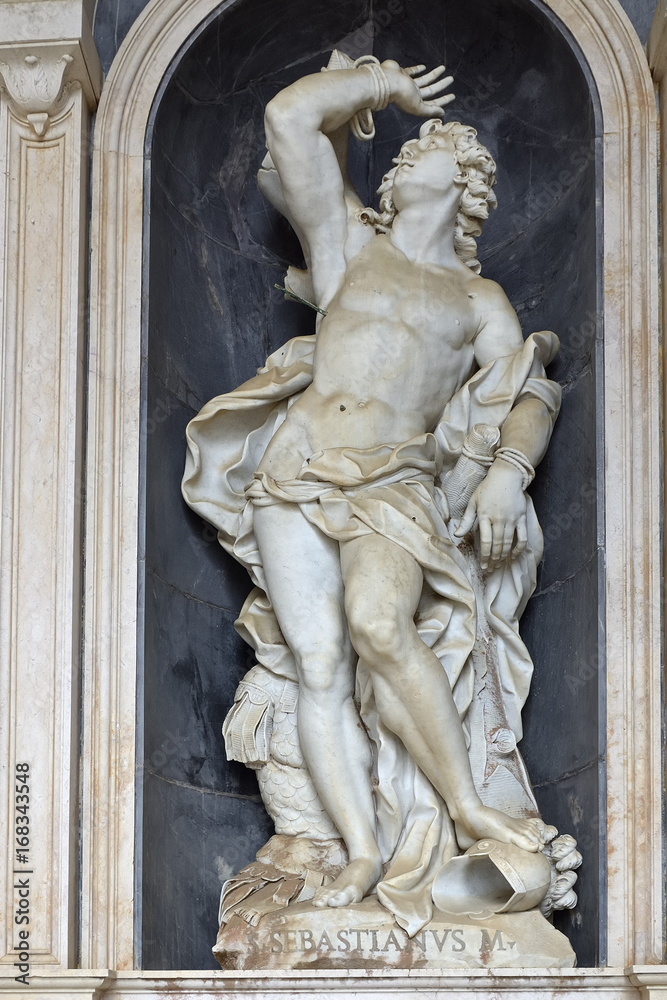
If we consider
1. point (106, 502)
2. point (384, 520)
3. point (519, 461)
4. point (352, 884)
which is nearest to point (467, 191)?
point (519, 461)

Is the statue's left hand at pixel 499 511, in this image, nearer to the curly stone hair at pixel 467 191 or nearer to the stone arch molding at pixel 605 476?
the stone arch molding at pixel 605 476

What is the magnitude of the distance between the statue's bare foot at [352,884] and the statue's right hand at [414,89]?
2.56m

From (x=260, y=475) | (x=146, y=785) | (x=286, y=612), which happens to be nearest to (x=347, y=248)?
(x=260, y=475)

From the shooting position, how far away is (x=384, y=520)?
17.7ft

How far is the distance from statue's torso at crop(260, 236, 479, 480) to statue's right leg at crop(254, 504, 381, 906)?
0.77ft

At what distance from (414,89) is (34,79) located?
1.30 m

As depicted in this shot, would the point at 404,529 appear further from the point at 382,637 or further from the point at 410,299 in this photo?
the point at 410,299

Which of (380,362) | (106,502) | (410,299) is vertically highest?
(410,299)

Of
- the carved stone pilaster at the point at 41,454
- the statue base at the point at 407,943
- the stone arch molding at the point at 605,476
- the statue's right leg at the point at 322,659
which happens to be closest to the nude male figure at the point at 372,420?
the statue's right leg at the point at 322,659

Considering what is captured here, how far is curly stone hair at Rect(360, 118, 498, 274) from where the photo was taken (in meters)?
5.83

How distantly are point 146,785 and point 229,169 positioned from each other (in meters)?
2.44

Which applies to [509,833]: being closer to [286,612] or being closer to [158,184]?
[286,612]

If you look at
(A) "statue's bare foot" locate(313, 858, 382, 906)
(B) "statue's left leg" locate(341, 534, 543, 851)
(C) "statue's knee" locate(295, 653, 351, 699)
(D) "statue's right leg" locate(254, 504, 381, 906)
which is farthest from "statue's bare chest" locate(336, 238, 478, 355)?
(A) "statue's bare foot" locate(313, 858, 382, 906)

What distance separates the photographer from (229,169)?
21.4 ft
